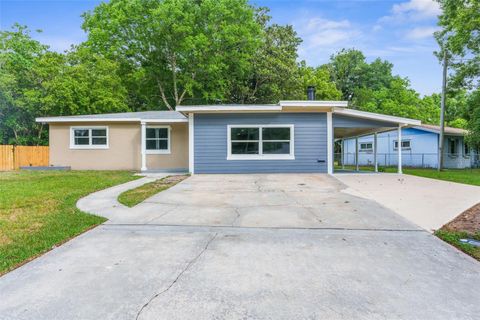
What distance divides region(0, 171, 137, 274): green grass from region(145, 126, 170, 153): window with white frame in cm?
632

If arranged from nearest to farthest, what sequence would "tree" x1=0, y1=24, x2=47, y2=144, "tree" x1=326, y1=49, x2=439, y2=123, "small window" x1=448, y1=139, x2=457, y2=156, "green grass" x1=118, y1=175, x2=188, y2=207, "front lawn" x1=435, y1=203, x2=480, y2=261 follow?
"front lawn" x1=435, y1=203, x2=480, y2=261 < "green grass" x1=118, y1=175, x2=188, y2=207 < "tree" x1=0, y1=24, x2=47, y2=144 < "small window" x1=448, y1=139, x2=457, y2=156 < "tree" x1=326, y1=49, x2=439, y2=123

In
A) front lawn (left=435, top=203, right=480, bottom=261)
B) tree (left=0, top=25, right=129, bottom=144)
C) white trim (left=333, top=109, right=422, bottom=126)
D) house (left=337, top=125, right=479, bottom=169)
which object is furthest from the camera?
house (left=337, top=125, right=479, bottom=169)

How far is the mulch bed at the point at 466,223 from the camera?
474 centimetres

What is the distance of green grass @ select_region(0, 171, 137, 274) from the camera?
3.80m

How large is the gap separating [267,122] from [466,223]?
863cm

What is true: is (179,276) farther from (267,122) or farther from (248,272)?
(267,122)

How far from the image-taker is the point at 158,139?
14.9 meters

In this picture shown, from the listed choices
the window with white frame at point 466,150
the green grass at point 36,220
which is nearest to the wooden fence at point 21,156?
the green grass at point 36,220

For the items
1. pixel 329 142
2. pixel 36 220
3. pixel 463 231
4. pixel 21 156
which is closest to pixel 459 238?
pixel 463 231

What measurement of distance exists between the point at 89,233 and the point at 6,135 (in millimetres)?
22651

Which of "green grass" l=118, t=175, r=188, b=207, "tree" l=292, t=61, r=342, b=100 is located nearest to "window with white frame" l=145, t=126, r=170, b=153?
"green grass" l=118, t=175, r=188, b=207

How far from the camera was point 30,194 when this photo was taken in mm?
7531

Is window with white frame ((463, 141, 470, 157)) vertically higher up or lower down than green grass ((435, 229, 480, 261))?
higher up

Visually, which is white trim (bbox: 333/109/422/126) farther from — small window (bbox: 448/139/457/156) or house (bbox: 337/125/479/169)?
small window (bbox: 448/139/457/156)
